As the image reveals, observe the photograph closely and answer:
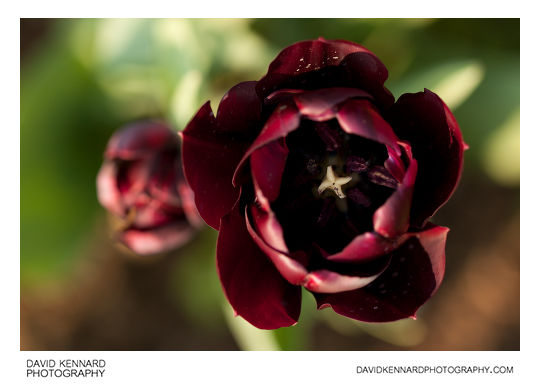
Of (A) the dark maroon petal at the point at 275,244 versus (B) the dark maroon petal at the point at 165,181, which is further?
(B) the dark maroon petal at the point at 165,181

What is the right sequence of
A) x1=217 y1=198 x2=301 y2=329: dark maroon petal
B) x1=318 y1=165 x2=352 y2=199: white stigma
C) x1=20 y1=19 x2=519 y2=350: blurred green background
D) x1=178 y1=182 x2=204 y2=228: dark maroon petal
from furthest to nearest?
x1=20 y1=19 x2=519 y2=350: blurred green background < x1=178 y1=182 x2=204 y2=228: dark maroon petal < x1=318 y1=165 x2=352 y2=199: white stigma < x1=217 y1=198 x2=301 y2=329: dark maroon petal

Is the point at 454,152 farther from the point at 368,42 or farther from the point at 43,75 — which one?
the point at 43,75

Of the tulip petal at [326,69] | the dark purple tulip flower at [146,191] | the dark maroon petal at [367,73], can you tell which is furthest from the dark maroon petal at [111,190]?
the dark maroon petal at [367,73]

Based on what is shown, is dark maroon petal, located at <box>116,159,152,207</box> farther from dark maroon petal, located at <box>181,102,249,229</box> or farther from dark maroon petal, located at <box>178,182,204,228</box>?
dark maroon petal, located at <box>181,102,249,229</box>

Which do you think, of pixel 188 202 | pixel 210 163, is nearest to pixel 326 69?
pixel 210 163

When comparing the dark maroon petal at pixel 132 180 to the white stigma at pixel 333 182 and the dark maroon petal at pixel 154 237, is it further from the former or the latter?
the white stigma at pixel 333 182

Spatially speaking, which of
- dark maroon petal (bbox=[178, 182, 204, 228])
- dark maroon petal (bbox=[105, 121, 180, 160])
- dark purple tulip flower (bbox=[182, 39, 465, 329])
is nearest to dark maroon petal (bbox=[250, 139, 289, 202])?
dark purple tulip flower (bbox=[182, 39, 465, 329])
